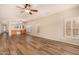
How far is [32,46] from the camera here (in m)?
1.88

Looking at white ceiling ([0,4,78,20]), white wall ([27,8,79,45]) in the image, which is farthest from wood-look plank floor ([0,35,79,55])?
white ceiling ([0,4,78,20])

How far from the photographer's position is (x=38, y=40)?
194cm

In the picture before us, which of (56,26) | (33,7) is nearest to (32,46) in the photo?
(56,26)

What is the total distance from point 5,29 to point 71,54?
48.4 inches

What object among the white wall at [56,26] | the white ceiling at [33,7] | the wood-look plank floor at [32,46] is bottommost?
the wood-look plank floor at [32,46]

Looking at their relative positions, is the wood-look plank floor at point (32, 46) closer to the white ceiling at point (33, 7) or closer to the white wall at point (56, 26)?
the white wall at point (56, 26)

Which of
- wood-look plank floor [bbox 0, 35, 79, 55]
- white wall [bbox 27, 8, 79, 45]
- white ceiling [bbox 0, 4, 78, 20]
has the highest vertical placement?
white ceiling [bbox 0, 4, 78, 20]

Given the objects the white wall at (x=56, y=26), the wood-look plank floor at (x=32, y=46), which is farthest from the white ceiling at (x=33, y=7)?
the wood-look plank floor at (x=32, y=46)

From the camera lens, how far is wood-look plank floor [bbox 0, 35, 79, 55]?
1.76m

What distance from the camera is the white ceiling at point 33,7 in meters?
1.78

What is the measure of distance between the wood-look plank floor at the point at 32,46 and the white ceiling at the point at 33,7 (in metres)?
0.38

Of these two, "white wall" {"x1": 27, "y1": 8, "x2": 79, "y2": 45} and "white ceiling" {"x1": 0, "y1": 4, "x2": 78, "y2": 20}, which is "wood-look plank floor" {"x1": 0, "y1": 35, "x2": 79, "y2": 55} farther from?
"white ceiling" {"x1": 0, "y1": 4, "x2": 78, "y2": 20}

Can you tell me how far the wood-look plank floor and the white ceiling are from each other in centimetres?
38
